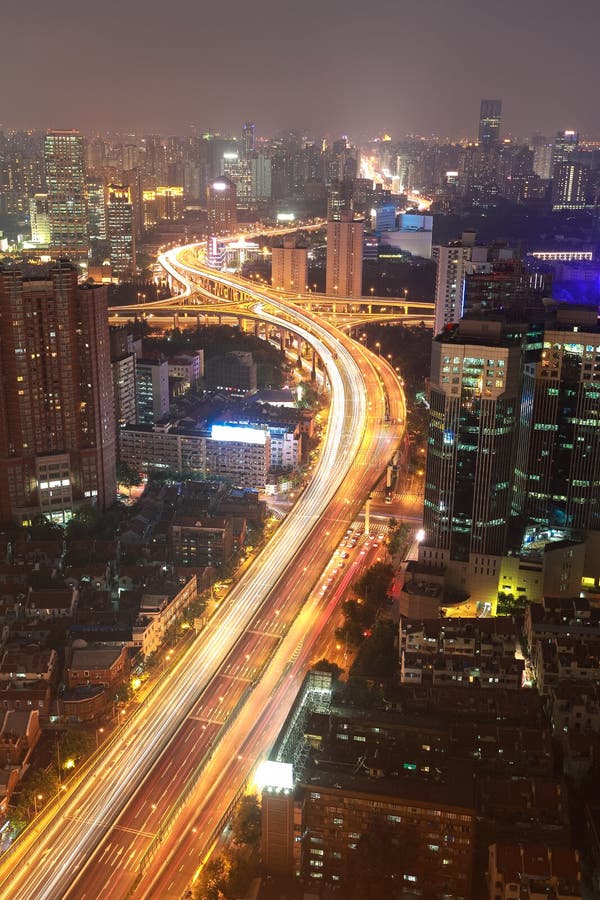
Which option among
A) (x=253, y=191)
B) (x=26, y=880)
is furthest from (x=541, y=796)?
(x=253, y=191)

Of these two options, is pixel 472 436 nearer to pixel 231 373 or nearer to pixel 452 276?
pixel 231 373

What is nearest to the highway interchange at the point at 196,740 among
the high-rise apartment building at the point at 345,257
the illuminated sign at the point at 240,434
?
the illuminated sign at the point at 240,434

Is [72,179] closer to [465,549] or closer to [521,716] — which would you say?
[465,549]

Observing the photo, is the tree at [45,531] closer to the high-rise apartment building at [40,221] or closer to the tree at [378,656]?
the tree at [378,656]

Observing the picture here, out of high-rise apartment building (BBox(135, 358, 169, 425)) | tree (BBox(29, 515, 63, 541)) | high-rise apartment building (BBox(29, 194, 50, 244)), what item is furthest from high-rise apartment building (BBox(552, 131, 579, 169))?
tree (BBox(29, 515, 63, 541))

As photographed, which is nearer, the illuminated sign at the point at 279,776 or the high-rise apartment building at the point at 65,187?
the illuminated sign at the point at 279,776

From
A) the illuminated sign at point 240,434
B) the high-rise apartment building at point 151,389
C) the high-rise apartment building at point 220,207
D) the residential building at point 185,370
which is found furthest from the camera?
the high-rise apartment building at point 220,207
